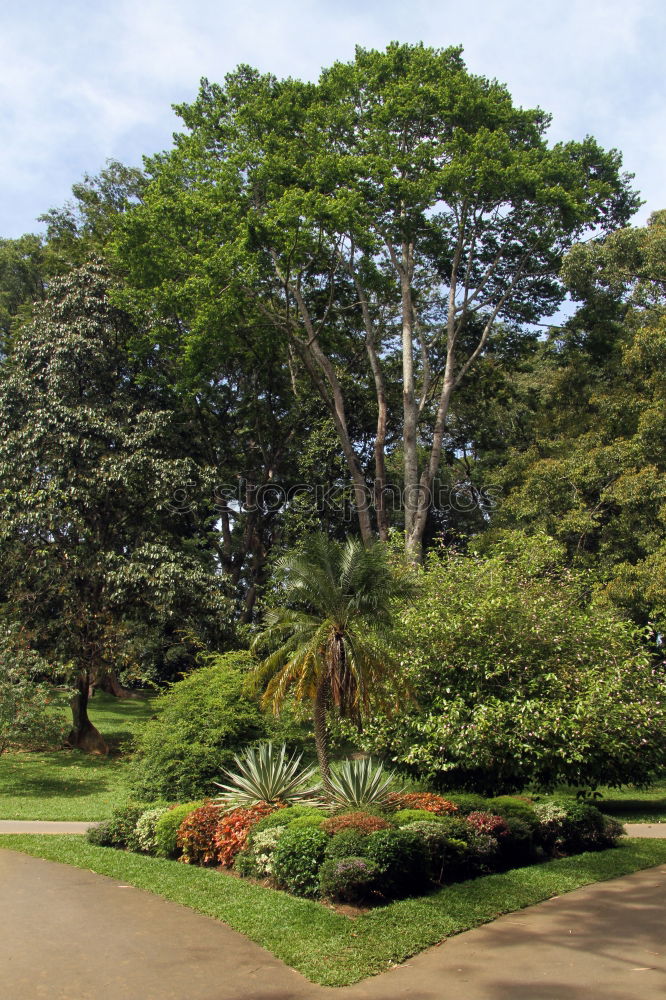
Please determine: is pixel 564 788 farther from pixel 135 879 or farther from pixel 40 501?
pixel 40 501

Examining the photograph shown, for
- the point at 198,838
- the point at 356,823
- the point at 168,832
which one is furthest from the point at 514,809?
the point at 168,832

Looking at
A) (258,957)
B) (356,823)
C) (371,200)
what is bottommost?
(258,957)

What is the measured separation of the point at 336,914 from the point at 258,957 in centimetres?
150

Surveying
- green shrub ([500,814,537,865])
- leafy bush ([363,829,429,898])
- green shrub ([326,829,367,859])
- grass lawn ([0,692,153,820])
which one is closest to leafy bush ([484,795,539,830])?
green shrub ([500,814,537,865])

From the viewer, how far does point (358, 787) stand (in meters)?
12.9

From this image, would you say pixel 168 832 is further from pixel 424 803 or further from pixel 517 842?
pixel 517 842

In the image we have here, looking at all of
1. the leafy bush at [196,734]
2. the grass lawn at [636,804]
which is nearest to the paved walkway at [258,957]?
the leafy bush at [196,734]

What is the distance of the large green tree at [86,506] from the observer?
81.4ft

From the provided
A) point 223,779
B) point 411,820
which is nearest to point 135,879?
point 411,820

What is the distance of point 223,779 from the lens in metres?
16.1

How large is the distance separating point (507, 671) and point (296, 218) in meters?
16.1

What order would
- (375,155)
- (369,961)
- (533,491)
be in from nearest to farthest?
(369,961) < (375,155) < (533,491)

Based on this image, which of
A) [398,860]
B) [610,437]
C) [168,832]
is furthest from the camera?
[610,437]

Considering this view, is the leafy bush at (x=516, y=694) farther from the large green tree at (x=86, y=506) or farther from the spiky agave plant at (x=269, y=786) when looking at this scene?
the large green tree at (x=86, y=506)
